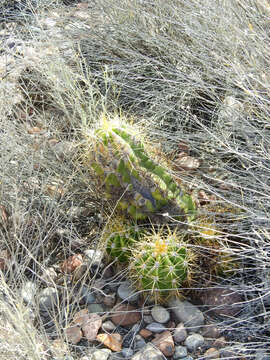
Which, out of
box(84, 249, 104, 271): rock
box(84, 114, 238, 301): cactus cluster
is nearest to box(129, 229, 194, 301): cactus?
box(84, 114, 238, 301): cactus cluster

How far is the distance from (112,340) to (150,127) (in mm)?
1221

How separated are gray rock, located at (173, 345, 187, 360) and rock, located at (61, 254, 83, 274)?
0.63m

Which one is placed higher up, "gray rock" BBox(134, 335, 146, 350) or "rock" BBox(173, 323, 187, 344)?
"rock" BBox(173, 323, 187, 344)

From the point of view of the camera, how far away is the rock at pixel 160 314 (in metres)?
2.09

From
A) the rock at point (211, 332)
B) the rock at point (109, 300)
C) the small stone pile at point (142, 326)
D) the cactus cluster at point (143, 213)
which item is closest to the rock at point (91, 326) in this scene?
the small stone pile at point (142, 326)

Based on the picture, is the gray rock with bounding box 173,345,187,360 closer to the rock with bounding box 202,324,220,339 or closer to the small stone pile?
the small stone pile

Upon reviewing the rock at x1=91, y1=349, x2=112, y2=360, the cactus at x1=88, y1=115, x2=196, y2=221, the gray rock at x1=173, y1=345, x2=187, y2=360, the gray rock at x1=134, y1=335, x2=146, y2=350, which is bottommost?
the gray rock at x1=134, y1=335, x2=146, y2=350

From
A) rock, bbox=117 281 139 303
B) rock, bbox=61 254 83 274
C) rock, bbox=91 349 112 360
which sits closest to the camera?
rock, bbox=91 349 112 360

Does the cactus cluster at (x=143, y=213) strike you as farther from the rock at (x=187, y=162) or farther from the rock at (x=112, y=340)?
the rock at (x=187, y=162)

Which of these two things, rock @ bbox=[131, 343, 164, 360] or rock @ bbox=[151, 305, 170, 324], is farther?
rock @ bbox=[151, 305, 170, 324]

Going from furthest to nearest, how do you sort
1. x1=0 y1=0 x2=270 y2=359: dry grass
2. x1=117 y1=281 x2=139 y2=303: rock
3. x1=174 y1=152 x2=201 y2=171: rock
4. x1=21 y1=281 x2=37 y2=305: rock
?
x1=174 y1=152 x2=201 y2=171: rock < x1=117 y1=281 x2=139 y2=303: rock < x1=0 y1=0 x2=270 y2=359: dry grass < x1=21 y1=281 x2=37 y2=305: rock

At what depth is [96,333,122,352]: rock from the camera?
2.00m

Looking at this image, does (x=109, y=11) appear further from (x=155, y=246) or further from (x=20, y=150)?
(x=155, y=246)

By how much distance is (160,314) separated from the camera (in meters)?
2.10
